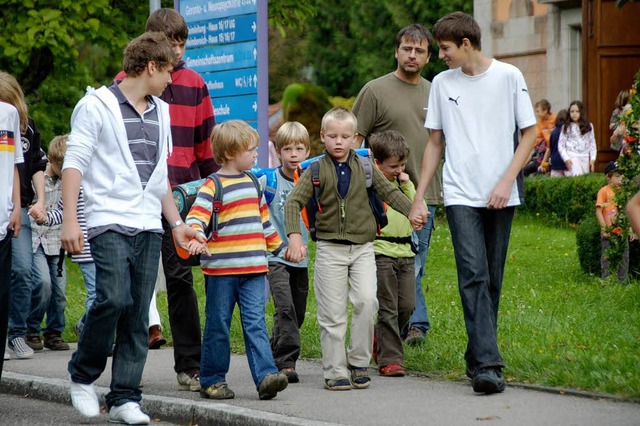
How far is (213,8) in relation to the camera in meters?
12.0

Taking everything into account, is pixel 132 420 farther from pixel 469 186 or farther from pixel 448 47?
pixel 448 47

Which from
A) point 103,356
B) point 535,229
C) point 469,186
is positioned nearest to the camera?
point 103,356

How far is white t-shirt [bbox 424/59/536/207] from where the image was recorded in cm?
746

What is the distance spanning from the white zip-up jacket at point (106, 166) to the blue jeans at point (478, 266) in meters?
1.75

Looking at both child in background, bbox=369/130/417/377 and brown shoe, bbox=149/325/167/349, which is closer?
child in background, bbox=369/130/417/377

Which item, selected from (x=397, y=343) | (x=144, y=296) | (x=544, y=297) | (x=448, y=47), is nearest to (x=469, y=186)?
(x=448, y=47)

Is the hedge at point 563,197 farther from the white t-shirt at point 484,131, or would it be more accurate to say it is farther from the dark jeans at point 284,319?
the white t-shirt at point 484,131

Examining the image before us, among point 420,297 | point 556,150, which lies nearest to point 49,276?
point 420,297

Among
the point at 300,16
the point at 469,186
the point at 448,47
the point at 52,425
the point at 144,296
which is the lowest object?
the point at 52,425

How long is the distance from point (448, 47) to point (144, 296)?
87.2 inches

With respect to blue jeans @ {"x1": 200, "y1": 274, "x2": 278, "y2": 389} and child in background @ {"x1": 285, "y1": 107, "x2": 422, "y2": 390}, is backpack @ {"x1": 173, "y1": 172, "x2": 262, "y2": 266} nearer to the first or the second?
blue jeans @ {"x1": 200, "y1": 274, "x2": 278, "y2": 389}

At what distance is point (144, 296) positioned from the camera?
703cm

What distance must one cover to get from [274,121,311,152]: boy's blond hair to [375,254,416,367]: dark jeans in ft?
2.94

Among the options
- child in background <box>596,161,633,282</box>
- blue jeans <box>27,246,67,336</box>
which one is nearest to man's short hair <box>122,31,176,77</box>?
blue jeans <box>27,246,67,336</box>
